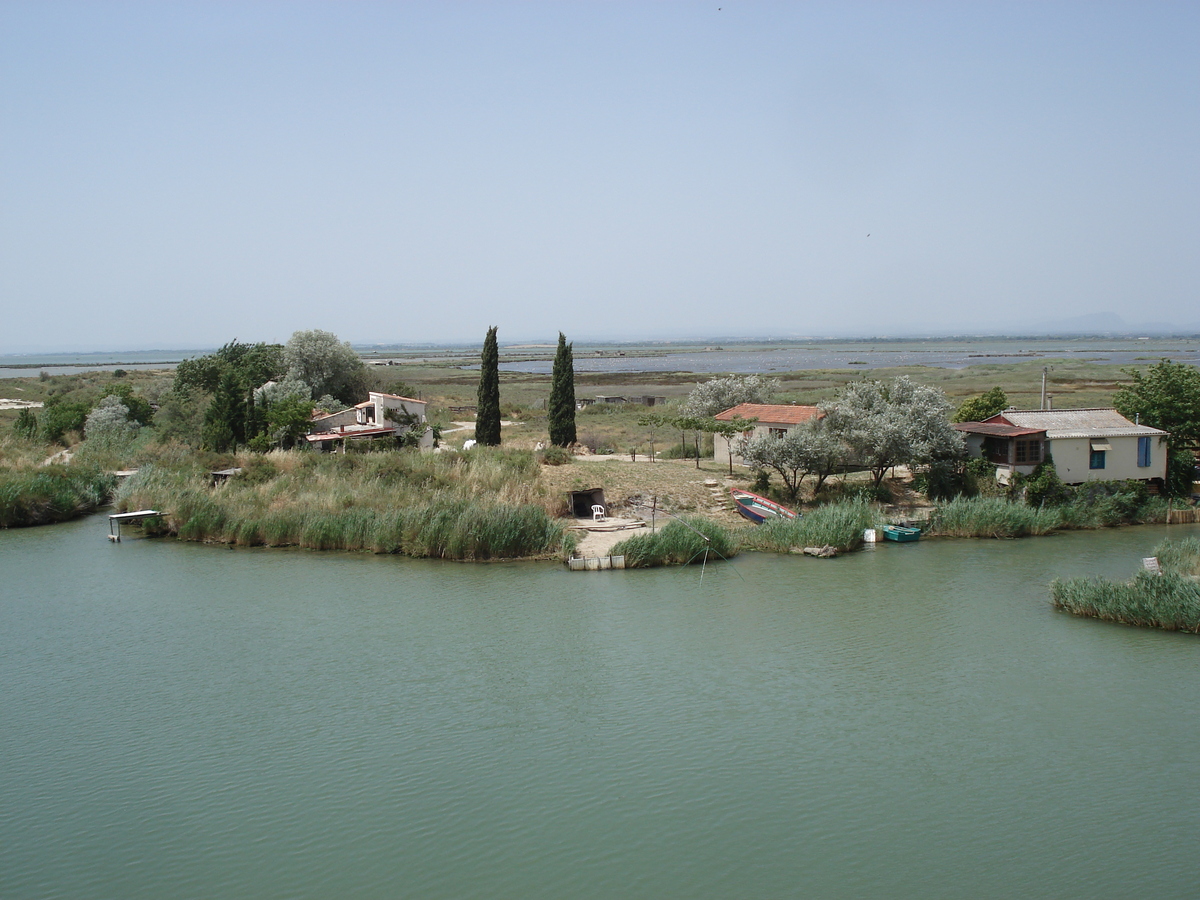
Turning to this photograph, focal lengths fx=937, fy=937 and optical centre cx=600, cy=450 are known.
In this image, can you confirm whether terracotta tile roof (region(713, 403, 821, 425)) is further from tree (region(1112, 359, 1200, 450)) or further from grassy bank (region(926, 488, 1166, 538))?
tree (region(1112, 359, 1200, 450))

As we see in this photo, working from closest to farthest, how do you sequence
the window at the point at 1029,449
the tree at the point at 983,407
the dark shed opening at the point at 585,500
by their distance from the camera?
the dark shed opening at the point at 585,500 → the window at the point at 1029,449 → the tree at the point at 983,407

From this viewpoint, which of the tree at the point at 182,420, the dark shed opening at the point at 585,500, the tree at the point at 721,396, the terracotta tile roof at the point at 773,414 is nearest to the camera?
the dark shed opening at the point at 585,500

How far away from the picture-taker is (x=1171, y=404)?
34.9 m

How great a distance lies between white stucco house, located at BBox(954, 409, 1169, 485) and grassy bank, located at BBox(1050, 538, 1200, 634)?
31.9 ft

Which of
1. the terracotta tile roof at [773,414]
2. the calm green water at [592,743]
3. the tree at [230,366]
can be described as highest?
the tree at [230,366]

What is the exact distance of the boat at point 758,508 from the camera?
99.3ft

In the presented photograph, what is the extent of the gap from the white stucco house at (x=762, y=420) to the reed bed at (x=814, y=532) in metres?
5.19

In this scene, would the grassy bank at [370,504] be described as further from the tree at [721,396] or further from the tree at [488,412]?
the tree at [721,396]

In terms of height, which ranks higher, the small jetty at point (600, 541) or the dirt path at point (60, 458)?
the dirt path at point (60, 458)

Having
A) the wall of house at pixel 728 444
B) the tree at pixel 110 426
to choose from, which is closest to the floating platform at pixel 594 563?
the wall of house at pixel 728 444

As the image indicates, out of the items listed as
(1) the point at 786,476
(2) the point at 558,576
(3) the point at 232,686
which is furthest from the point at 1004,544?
(3) the point at 232,686

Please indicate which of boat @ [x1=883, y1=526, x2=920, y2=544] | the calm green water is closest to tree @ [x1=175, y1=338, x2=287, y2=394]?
the calm green water

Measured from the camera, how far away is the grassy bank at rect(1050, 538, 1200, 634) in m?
20.2

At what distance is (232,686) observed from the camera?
17.7m
